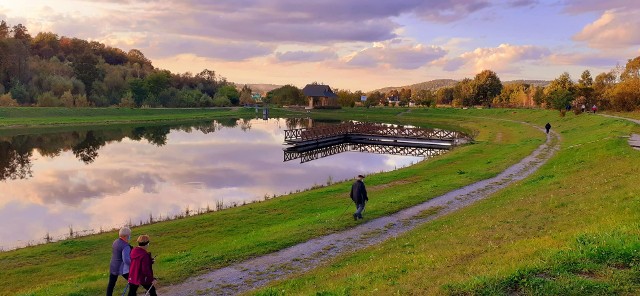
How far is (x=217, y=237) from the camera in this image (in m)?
19.9

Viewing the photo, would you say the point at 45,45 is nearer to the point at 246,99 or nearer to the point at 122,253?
the point at 246,99

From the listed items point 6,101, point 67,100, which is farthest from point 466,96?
point 6,101

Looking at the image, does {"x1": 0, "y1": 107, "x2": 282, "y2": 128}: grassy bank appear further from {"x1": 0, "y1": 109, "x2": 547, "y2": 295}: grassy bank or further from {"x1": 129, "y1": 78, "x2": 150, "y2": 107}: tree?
{"x1": 0, "y1": 109, "x2": 547, "y2": 295}: grassy bank

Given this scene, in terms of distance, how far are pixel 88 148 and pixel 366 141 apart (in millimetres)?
40175

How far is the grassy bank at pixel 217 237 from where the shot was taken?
14398 mm

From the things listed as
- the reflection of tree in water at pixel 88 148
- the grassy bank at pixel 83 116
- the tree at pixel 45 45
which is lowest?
the reflection of tree in water at pixel 88 148

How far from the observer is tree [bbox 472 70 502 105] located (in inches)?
5256

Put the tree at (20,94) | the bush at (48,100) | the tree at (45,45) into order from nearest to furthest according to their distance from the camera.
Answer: the bush at (48,100) < the tree at (20,94) < the tree at (45,45)

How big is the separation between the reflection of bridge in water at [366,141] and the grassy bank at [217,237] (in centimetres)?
2566

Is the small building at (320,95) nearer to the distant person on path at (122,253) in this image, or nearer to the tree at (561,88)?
the tree at (561,88)

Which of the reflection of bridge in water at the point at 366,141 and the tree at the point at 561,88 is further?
the tree at the point at 561,88

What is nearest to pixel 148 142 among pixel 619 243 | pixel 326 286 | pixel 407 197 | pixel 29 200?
pixel 29 200

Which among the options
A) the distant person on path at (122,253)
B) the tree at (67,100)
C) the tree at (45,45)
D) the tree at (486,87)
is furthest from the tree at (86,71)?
the distant person on path at (122,253)

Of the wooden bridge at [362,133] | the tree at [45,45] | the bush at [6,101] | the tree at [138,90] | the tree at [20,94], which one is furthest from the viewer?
the tree at [45,45]
